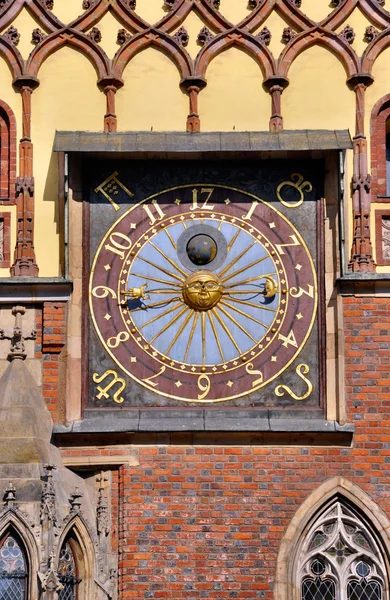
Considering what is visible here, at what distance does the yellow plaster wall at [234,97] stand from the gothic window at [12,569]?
409cm

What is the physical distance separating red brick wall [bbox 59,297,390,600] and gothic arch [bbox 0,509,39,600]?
2.94ft

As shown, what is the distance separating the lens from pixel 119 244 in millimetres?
18797

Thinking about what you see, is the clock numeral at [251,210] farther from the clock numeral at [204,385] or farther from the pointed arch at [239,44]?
the clock numeral at [204,385]

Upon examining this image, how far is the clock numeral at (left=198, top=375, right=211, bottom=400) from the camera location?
18.5 metres

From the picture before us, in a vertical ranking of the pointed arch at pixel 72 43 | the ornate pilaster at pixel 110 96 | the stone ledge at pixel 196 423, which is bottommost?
the stone ledge at pixel 196 423

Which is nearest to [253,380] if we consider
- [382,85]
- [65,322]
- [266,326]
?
[266,326]

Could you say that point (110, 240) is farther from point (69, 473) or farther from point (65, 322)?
point (69, 473)

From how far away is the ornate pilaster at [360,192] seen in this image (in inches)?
733

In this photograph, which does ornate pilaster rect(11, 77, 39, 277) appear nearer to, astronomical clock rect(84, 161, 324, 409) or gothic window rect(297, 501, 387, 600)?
astronomical clock rect(84, 161, 324, 409)

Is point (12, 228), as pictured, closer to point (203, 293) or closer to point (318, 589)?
point (203, 293)

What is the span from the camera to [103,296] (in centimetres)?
1869

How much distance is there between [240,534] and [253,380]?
136 cm

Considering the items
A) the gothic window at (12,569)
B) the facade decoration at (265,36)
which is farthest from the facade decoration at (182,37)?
the gothic window at (12,569)

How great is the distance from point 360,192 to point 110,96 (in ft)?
7.66
